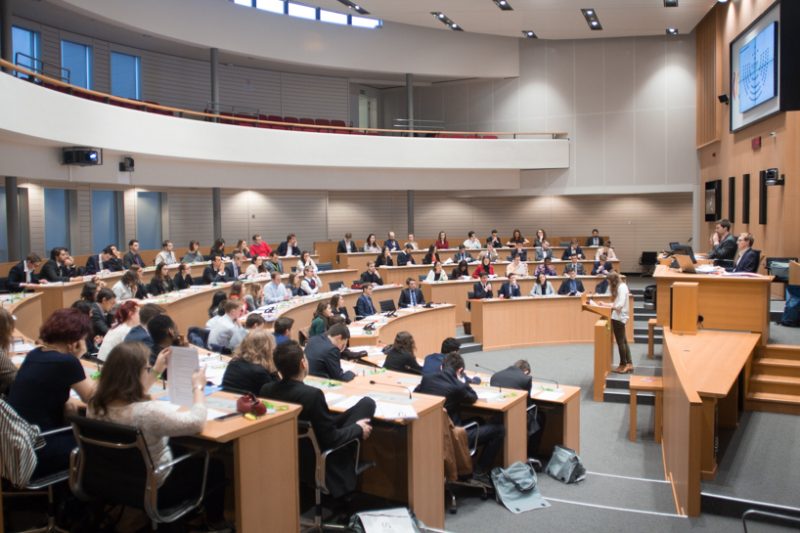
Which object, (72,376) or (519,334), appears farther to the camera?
(519,334)

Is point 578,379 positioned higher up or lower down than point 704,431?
lower down

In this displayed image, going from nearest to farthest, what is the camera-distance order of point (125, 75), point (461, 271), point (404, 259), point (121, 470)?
point (121, 470), point (461, 271), point (404, 259), point (125, 75)

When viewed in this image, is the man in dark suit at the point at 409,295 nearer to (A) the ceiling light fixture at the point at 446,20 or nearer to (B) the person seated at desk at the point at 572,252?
(B) the person seated at desk at the point at 572,252

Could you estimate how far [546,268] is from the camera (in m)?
15.6

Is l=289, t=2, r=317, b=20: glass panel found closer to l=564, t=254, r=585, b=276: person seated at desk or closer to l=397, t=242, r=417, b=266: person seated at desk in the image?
l=397, t=242, r=417, b=266: person seated at desk

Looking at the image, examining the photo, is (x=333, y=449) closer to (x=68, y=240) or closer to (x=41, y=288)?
(x=41, y=288)

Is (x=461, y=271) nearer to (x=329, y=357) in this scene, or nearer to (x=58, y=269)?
(x=58, y=269)

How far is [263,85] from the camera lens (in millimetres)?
21609

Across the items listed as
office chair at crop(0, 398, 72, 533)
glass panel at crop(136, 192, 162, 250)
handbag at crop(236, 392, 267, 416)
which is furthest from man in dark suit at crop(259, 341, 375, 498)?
glass panel at crop(136, 192, 162, 250)

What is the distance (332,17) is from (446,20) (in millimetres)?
3442

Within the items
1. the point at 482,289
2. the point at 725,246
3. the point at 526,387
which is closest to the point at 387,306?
the point at 482,289

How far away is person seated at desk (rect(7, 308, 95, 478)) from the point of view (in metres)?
3.90

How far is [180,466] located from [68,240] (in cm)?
1454

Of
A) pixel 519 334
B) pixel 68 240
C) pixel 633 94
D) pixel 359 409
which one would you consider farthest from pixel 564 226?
pixel 359 409
